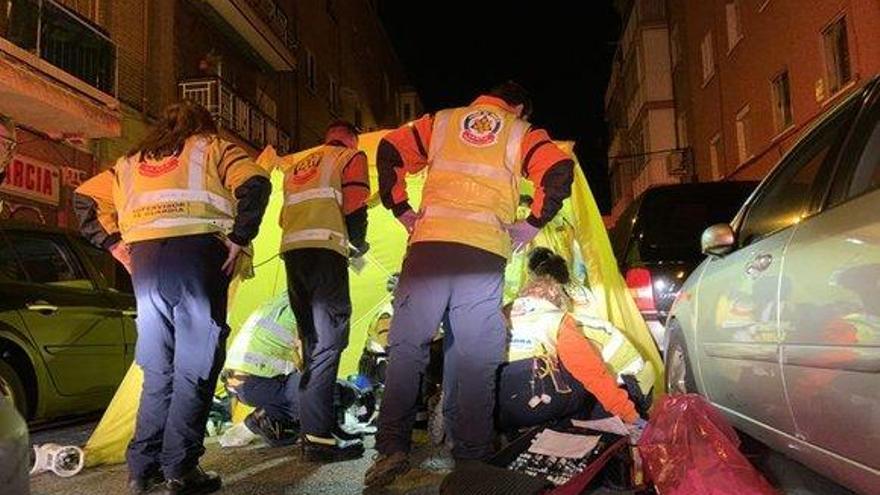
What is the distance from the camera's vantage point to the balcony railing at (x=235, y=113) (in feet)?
48.9

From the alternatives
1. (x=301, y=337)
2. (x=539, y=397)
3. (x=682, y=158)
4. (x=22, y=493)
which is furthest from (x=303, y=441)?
(x=682, y=158)

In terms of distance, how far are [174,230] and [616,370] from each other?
2.42 m

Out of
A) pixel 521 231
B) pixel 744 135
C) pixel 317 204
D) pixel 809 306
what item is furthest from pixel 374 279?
pixel 744 135

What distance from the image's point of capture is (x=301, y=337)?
4527 mm

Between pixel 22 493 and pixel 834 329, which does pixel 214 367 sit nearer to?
pixel 22 493

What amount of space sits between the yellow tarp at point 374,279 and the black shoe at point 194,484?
1039 millimetres

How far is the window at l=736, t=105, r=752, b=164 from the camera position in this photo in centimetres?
1895

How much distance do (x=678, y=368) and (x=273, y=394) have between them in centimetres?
244

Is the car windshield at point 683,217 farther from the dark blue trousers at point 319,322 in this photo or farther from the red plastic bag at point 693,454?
the red plastic bag at point 693,454

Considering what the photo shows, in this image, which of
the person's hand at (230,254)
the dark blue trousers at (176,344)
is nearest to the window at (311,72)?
the person's hand at (230,254)

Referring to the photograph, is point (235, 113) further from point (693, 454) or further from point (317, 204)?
point (693, 454)

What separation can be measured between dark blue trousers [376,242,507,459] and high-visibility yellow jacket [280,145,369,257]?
3.30 feet

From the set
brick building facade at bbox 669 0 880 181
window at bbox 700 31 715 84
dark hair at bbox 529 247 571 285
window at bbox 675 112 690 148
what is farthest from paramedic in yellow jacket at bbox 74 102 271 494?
window at bbox 675 112 690 148

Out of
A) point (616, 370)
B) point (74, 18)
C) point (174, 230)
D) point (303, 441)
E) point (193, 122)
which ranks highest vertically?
point (74, 18)
